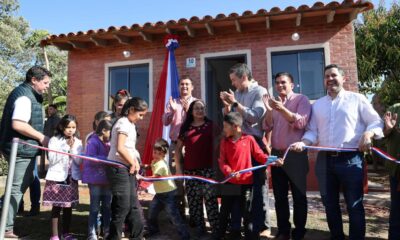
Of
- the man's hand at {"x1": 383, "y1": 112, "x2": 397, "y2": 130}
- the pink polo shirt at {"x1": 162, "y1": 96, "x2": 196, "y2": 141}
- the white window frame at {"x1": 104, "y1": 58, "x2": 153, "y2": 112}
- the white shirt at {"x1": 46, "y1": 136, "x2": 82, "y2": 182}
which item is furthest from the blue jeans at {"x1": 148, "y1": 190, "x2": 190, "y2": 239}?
the white window frame at {"x1": 104, "y1": 58, "x2": 153, "y2": 112}

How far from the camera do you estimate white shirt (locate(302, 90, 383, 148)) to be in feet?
10.4

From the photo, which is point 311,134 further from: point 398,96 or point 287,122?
point 398,96

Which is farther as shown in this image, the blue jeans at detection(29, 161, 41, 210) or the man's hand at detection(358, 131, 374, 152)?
A: the blue jeans at detection(29, 161, 41, 210)

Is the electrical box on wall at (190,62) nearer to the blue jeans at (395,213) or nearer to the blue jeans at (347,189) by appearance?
the blue jeans at (347,189)

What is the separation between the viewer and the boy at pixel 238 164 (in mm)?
3385

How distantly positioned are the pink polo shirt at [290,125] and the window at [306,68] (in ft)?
12.0

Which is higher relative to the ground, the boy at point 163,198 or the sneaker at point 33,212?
the boy at point 163,198

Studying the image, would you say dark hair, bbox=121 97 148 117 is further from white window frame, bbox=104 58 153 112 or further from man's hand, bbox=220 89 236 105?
white window frame, bbox=104 58 153 112

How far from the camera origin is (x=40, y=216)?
186 inches

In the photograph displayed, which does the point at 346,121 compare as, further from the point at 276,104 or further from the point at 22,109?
the point at 22,109

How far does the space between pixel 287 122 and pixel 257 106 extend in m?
0.38

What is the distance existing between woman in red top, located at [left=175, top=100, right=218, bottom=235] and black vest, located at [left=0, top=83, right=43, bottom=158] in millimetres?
1728

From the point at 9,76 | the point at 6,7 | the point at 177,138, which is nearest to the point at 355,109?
the point at 177,138

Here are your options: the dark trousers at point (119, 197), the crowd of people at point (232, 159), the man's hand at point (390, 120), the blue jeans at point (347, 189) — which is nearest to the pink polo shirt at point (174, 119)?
the crowd of people at point (232, 159)
